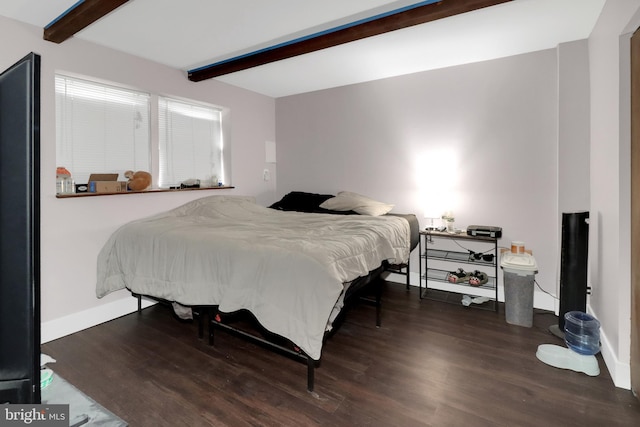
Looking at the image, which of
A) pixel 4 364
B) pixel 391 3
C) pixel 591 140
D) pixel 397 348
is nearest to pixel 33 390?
pixel 4 364

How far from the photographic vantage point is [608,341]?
219 cm

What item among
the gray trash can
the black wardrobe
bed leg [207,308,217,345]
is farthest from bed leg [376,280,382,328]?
the black wardrobe

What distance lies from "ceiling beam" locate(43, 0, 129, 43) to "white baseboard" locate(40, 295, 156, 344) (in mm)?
2145

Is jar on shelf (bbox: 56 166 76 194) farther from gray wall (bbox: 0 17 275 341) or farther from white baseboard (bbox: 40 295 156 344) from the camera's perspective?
white baseboard (bbox: 40 295 156 344)

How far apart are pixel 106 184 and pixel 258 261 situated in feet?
5.88

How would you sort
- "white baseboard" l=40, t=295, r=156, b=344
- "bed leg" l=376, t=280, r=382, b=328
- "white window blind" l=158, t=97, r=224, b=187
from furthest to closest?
1. "white window blind" l=158, t=97, r=224, b=187
2. "bed leg" l=376, t=280, r=382, b=328
3. "white baseboard" l=40, t=295, r=156, b=344

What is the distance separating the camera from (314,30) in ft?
8.85

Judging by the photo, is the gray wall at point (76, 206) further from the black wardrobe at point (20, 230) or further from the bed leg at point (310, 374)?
the black wardrobe at point (20, 230)

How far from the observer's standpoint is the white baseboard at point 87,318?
2621 millimetres

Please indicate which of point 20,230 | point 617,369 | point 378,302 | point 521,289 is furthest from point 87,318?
point 617,369

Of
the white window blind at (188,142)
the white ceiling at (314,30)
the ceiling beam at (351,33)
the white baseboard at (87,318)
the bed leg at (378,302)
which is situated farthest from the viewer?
the white window blind at (188,142)

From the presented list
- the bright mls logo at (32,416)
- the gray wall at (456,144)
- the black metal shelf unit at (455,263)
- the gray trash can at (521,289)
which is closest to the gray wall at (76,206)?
the gray wall at (456,144)

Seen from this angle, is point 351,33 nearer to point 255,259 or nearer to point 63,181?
point 255,259

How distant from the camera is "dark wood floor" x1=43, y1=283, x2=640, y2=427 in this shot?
1.76 meters
